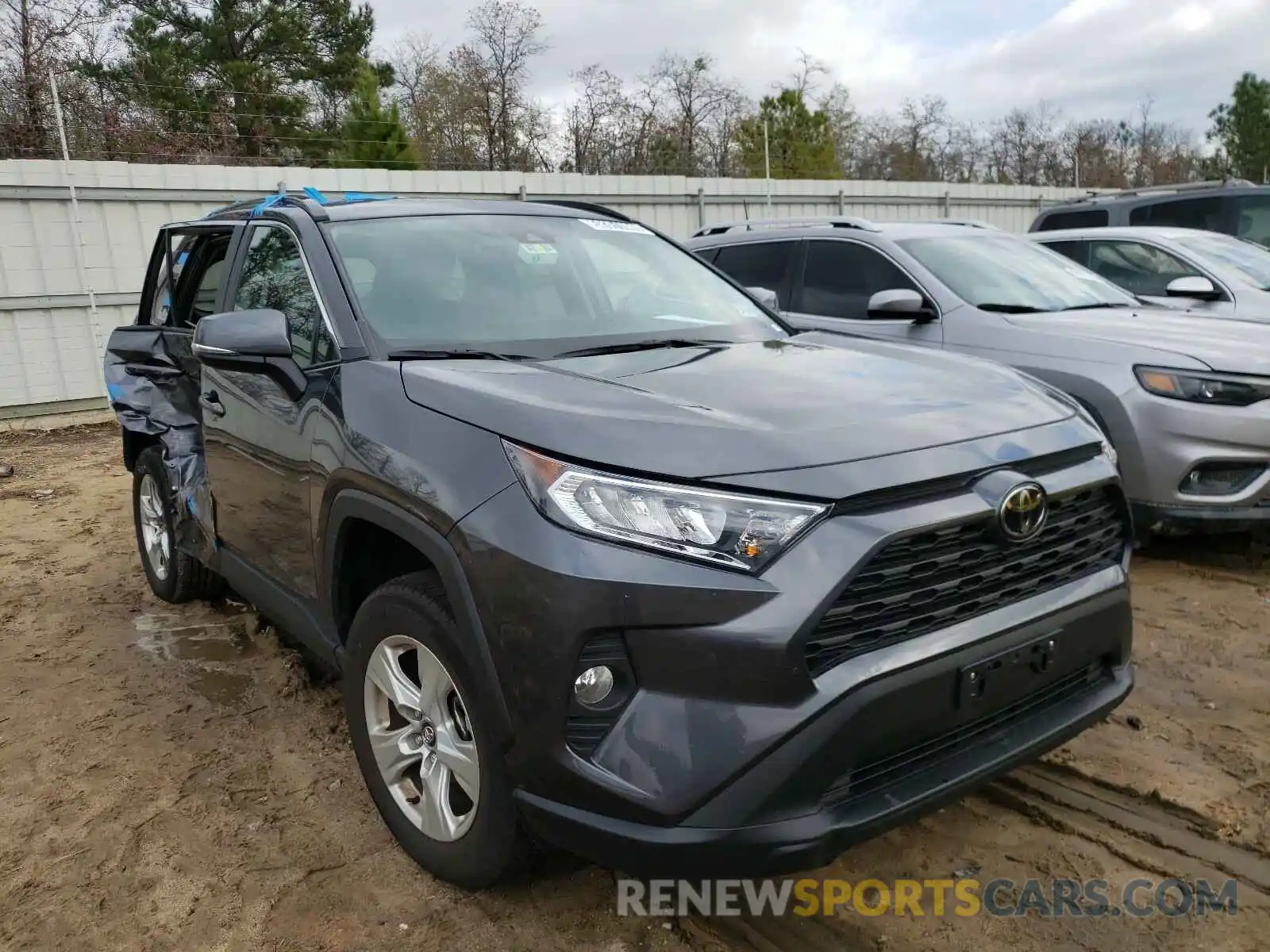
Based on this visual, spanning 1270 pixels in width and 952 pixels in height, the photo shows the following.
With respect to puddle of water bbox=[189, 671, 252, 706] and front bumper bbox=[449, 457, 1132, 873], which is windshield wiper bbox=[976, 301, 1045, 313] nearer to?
front bumper bbox=[449, 457, 1132, 873]

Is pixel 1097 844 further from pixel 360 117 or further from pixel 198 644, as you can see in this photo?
pixel 360 117

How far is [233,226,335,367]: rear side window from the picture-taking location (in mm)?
2863

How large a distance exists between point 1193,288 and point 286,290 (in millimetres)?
5872

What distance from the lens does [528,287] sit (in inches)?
126

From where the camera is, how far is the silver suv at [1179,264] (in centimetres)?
657

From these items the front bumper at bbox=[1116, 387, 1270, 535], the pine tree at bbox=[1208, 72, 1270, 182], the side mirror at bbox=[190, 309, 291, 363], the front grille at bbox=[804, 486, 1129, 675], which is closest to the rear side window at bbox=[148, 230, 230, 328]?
the side mirror at bbox=[190, 309, 291, 363]

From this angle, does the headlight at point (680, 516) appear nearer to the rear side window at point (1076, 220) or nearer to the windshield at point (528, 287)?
the windshield at point (528, 287)

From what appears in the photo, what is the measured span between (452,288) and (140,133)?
64.4ft

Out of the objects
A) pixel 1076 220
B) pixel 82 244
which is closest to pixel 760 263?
pixel 1076 220

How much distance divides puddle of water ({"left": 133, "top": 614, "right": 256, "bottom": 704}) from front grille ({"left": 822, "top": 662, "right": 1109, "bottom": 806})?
266 cm

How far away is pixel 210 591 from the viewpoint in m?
4.72

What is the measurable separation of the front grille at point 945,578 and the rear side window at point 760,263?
4046mm

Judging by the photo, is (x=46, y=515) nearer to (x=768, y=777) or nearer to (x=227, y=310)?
(x=227, y=310)

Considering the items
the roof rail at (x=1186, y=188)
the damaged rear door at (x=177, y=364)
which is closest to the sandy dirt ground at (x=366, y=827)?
the damaged rear door at (x=177, y=364)
